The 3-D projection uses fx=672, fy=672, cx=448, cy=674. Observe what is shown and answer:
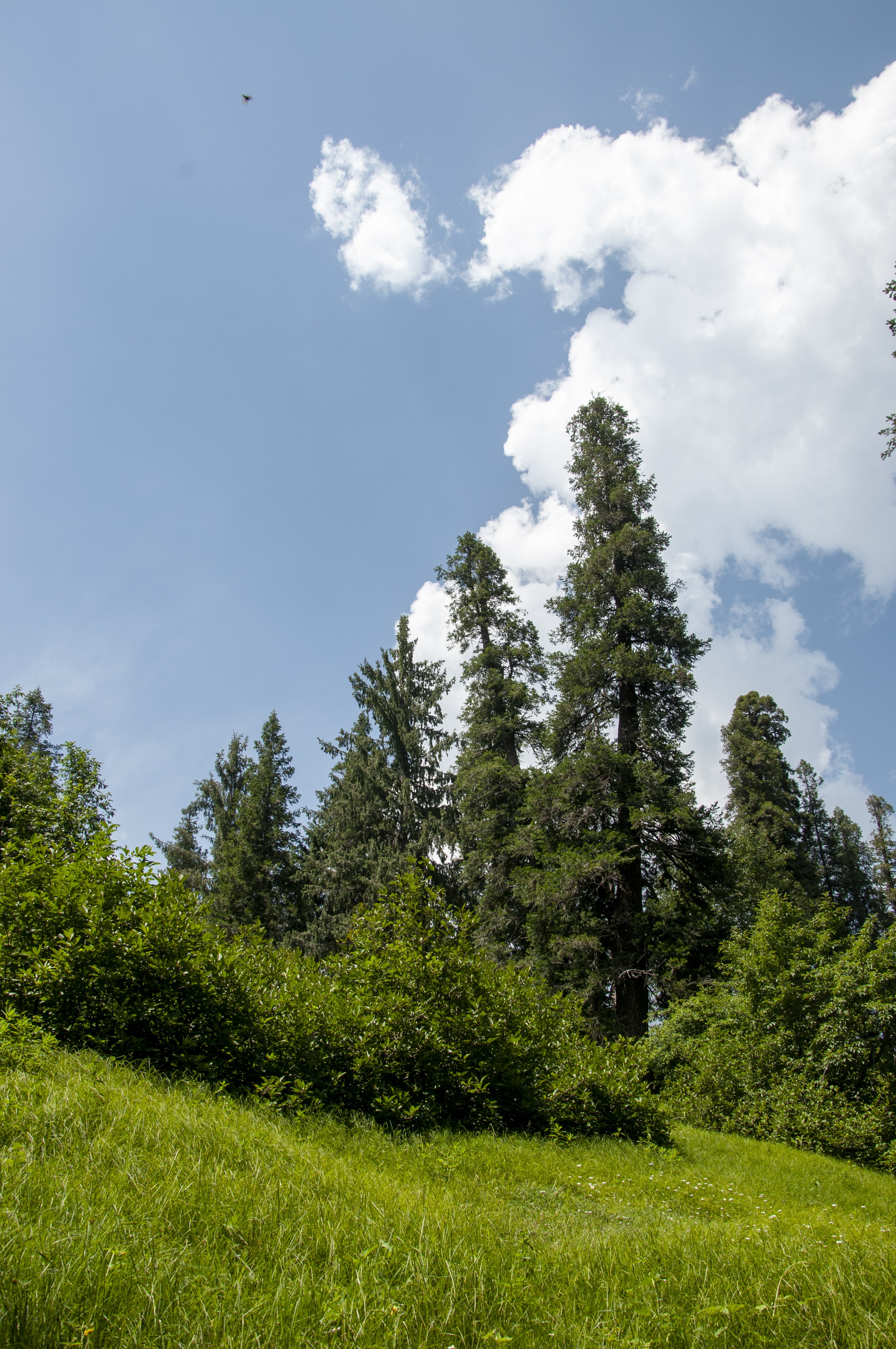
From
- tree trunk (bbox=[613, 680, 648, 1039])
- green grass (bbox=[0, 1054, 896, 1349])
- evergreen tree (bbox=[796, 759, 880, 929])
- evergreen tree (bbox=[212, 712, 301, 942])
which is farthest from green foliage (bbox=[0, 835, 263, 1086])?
evergreen tree (bbox=[796, 759, 880, 929])

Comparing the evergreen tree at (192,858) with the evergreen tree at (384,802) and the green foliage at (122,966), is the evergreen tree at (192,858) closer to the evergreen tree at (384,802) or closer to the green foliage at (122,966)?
the evergreen tree at (384,802)

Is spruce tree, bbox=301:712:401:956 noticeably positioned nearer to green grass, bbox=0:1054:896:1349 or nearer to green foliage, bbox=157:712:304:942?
green foliage, bbox=157:712:304:942

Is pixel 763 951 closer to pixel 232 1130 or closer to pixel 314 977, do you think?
pixel 314 977

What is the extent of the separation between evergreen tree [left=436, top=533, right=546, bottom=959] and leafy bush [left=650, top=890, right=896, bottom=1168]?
243 inches

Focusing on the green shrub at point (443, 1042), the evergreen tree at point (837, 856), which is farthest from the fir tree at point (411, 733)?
the evergreen tree at point (837, 856)

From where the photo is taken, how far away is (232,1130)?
370 centimetres

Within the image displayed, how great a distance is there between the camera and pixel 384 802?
82.5ft

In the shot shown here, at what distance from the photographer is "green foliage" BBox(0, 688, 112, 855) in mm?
9094

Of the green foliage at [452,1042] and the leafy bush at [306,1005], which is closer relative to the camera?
the leafy bush at [306,1005]

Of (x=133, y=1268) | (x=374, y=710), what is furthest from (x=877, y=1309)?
(x=374, y=710)

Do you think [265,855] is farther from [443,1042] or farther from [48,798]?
[443,1042]

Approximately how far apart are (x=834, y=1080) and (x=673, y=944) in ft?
15.0

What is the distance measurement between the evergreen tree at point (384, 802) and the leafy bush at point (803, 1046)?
36.4ft

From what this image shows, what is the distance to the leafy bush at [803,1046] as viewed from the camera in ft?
37.8
